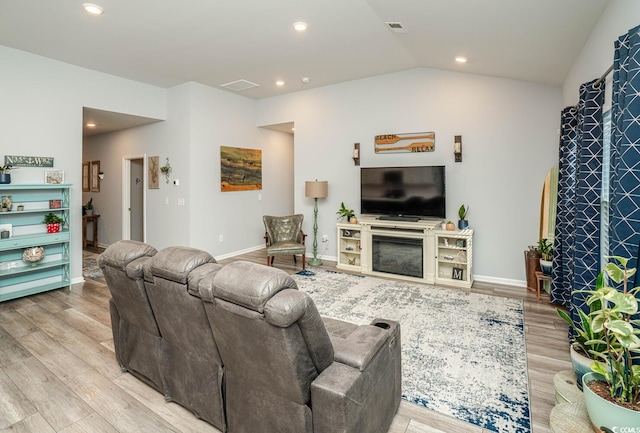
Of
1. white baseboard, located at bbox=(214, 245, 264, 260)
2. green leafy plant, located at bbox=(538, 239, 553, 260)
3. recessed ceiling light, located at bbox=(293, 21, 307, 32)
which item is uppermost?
recessed ceiling light, located at bbox=(293, 21, 307, 32)

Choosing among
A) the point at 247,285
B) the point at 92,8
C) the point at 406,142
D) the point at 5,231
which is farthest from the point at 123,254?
the point at 406,142

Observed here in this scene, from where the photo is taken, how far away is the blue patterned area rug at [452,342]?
7.13ft

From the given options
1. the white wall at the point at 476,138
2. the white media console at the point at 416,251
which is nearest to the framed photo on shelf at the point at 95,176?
the white wall at the point at 476,138

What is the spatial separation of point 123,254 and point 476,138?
4.66 m

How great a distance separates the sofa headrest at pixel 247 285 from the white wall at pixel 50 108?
4490mm

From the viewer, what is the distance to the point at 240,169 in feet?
22.2

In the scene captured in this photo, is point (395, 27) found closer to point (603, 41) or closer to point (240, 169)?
point (603, 41)

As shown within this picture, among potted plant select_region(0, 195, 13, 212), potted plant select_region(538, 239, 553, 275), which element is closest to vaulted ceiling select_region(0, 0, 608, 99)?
potted plant select_region(0, 195, 13, 212)

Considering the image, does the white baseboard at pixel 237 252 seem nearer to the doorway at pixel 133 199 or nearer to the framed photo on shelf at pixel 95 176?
the doorway at pixel 133 199

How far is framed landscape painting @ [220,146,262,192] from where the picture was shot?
6.45m

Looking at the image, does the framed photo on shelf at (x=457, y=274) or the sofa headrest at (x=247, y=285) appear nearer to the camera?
the sofa headrest at (x=247, y=285)

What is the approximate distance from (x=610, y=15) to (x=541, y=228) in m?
2.79

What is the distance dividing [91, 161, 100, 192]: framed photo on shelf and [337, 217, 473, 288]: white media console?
20.3ft

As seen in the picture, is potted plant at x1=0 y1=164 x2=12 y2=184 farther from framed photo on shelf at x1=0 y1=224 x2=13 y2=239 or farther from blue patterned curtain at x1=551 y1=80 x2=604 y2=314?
blue patterned curtain at x1=551 y1=80 x2=604 y2=314
